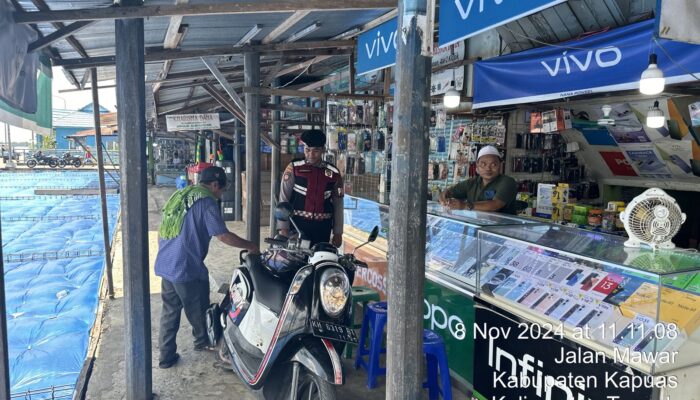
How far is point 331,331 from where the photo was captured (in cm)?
263

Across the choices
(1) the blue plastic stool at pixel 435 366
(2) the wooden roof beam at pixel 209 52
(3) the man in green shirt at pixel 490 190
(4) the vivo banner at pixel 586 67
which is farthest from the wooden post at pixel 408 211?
(2) the wooden roof beam at pixel 209 52

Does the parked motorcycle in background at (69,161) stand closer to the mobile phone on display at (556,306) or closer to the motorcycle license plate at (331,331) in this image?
the motorcycle license plate at (331,331)

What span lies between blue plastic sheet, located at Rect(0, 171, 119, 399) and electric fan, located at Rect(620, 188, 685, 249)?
3.85m

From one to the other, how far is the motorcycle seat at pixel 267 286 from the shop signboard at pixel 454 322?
0.98 m

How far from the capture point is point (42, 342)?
4137 millimetres

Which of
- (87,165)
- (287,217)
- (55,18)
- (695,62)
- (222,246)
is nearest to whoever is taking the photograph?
(55,18)

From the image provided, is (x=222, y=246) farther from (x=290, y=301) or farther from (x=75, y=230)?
(x=290, y=301)

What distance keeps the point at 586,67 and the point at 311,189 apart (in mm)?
2357

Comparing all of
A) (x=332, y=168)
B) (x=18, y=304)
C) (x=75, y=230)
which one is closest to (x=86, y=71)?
(x=18, y=304)

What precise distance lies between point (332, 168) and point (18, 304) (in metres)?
3.76

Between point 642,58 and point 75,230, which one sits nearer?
point 642,58

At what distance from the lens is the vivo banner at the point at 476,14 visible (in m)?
2.40

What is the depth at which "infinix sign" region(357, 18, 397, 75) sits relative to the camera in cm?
438

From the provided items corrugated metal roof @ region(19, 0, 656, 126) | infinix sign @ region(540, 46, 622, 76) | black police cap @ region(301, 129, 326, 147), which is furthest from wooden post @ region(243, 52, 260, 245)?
infinix sign @ region(540, 46, 622, 76)
